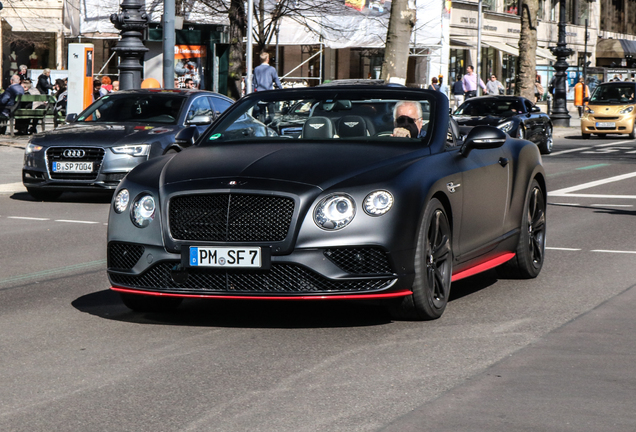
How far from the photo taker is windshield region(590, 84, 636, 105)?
33562 millimetres

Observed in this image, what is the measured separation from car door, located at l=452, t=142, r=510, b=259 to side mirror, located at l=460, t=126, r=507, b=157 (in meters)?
0.07

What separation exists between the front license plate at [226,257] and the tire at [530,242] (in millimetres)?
2806

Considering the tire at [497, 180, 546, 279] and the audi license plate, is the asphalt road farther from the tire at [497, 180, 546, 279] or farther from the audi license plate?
the audi license plate

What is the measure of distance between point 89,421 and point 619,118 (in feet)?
102

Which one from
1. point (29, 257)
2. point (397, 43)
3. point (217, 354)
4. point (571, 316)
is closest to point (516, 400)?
point (217, 354)

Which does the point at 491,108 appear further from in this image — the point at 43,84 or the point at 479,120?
the point at 43,84

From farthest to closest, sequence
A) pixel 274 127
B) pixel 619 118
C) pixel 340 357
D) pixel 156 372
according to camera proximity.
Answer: pixel 619 118 < pixel 274 127 < pixel 340 357 < pixel 156 372

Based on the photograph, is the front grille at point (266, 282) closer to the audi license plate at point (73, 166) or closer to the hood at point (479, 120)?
the audi license plate at point (73, 166)

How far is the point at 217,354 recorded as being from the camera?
5.68 meters

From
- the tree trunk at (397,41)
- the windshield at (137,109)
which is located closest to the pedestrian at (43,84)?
the tree trunk at (397,41)

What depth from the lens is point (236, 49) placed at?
109 feet

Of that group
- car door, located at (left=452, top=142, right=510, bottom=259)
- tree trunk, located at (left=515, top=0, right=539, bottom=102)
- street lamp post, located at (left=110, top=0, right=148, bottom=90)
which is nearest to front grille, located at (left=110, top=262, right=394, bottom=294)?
car door, located at (left=452, top=142, right=510, bottom=259)

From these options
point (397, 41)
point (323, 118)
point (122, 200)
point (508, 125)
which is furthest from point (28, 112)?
point (122, 200)

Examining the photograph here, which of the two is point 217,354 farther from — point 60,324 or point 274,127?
point 274,127
